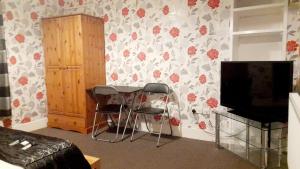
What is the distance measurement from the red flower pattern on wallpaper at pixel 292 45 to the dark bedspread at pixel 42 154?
7.90 ft

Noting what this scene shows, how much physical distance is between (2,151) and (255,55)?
273 centimetres

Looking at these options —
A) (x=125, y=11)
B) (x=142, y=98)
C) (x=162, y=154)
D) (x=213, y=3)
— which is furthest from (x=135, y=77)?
(x=213, y=3)

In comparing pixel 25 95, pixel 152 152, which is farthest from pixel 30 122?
pixel 152 152

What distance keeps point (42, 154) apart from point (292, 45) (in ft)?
8.71

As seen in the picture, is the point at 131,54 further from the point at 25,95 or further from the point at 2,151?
the point at 2,151

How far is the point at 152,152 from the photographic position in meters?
2.96

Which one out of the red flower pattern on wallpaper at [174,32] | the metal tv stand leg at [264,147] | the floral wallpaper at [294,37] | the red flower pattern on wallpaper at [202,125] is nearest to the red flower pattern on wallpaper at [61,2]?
the red flower pattern on wallpaper at [174,32]

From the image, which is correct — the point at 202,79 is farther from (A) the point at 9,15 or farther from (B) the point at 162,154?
(A) the point at 9,15

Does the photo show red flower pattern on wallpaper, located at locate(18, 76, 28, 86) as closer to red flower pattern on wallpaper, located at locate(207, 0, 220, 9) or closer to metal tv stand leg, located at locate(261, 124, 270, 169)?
red flower pattern on wallpaper, located at locate(207, 0, 220, 9)

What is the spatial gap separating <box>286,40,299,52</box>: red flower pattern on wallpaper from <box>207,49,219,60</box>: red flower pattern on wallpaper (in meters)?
0.78

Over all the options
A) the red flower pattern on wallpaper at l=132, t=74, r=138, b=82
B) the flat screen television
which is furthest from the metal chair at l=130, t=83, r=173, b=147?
the flat screen television

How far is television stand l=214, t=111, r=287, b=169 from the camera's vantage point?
2.44m

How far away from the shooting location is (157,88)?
344 centimetres

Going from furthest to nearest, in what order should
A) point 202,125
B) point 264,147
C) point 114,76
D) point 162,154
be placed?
point 114,76, point 202,125, point 162,154, point 264,147
